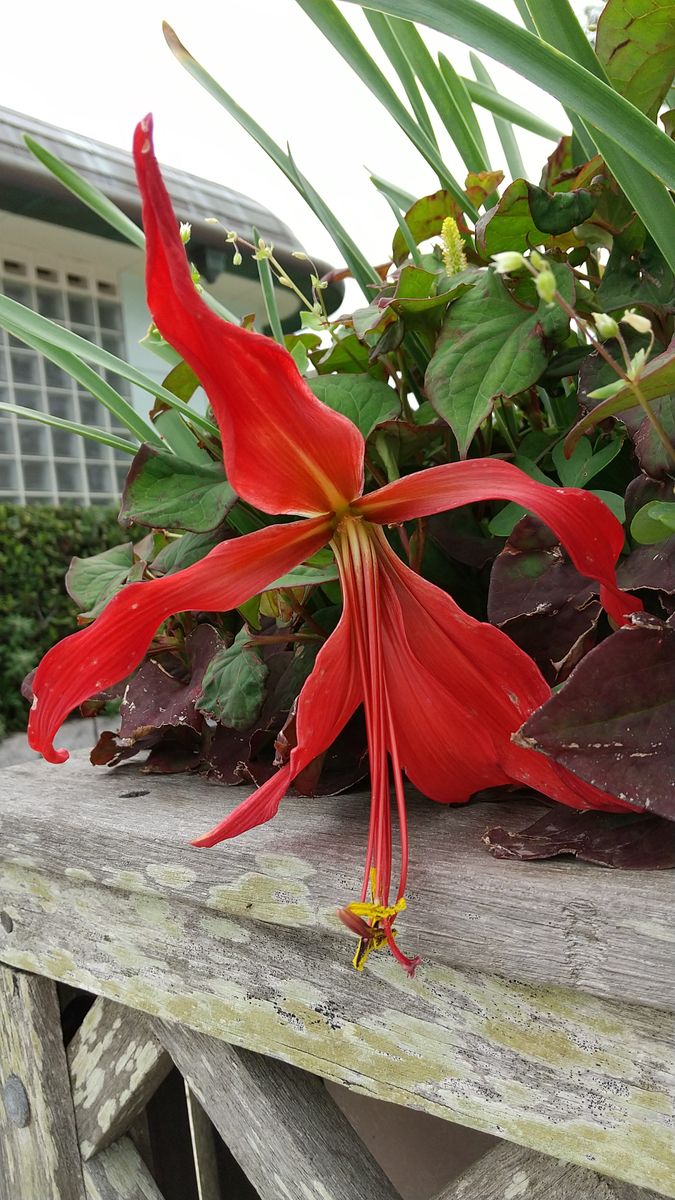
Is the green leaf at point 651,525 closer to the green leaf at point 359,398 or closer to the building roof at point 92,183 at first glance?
the green leaf at point 359,398

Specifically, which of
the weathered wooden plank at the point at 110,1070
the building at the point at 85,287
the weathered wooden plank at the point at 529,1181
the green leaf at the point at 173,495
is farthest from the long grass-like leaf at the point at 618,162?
the building at the point at 85,287

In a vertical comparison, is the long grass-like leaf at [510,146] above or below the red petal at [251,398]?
above

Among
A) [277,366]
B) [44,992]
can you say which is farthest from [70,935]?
[277,366]

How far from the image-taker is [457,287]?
1.68 feet

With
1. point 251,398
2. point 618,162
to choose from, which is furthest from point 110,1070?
point 618,162

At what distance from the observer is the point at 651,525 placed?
42 cm

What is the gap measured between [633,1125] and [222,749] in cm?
39

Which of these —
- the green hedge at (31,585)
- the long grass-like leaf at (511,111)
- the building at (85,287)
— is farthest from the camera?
the building at (85,287)

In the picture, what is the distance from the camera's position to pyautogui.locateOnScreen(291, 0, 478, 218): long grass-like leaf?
47 cm

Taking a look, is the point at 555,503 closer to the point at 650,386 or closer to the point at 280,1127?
the point at 650,386

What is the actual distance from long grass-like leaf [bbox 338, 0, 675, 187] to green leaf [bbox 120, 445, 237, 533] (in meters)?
0.26

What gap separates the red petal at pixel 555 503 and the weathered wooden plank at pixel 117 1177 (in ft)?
2.54

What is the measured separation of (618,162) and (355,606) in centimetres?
25

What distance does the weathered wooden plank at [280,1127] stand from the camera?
0.63m
